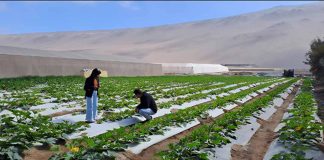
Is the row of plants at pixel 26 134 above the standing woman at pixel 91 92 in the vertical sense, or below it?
below

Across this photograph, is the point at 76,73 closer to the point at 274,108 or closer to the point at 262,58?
the point at 274,108

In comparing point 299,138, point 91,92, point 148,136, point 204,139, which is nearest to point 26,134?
point 148,136

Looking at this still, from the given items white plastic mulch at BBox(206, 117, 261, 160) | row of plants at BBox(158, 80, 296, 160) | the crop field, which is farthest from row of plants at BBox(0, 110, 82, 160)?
white plastic mulch at BBox(206, 117, 261, 160)

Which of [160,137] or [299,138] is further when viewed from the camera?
[160,137]

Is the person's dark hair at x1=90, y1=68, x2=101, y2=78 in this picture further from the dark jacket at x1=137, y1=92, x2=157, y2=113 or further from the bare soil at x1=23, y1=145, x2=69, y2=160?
the bare soil at x1=23, y1=145, x2=69, y2=160

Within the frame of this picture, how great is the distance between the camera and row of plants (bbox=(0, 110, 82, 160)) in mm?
8023

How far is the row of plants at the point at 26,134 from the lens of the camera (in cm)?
802

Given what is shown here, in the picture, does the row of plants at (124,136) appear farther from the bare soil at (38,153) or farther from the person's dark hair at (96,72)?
the person's dark hair at (96,72)

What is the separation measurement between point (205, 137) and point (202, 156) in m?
1.56

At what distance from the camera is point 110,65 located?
4819cm

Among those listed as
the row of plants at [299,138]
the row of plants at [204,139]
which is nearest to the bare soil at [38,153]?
the row of plants at [204,139]

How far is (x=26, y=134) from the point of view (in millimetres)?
9125

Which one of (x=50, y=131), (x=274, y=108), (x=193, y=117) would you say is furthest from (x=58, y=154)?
(x=274, y=108)

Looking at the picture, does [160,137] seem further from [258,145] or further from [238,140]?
[258,145]
